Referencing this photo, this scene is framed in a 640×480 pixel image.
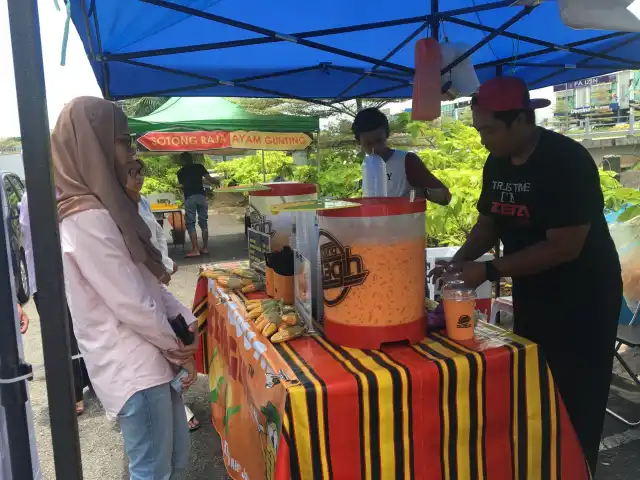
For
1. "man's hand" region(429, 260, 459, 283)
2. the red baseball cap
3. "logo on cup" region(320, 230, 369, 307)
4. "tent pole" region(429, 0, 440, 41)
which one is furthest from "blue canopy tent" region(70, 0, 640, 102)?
"logo on cup" region(320, 230, 369, 307)

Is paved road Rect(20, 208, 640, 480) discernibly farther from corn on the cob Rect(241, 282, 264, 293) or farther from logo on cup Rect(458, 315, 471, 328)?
logo on cup Rect(458, 315, 471, 328)

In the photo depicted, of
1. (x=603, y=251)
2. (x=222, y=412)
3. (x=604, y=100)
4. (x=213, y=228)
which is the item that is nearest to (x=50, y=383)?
(x=222, y=412)

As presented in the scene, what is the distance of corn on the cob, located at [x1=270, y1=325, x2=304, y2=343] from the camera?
1.68 m

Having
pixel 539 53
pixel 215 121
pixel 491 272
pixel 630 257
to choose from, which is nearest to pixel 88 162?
pixel 491 272

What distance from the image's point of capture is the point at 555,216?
170cm

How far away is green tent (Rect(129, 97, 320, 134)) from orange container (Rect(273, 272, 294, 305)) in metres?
5.95

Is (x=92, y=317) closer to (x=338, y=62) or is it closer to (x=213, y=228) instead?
(x=338, y=62)

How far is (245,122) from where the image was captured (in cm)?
786

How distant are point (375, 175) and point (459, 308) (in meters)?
1.73

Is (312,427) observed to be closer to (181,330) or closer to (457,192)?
(181,330)

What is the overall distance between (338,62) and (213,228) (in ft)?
30.9

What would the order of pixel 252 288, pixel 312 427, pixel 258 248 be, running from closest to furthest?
pixel 312 427 → pixel 252 288 → pixel 258 248

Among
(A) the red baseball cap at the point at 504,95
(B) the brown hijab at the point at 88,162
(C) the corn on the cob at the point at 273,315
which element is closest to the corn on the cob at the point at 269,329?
(C) the corn on the cob at the point at 273,315

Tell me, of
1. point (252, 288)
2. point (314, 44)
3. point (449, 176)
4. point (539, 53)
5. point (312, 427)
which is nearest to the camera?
point (312, 427)
